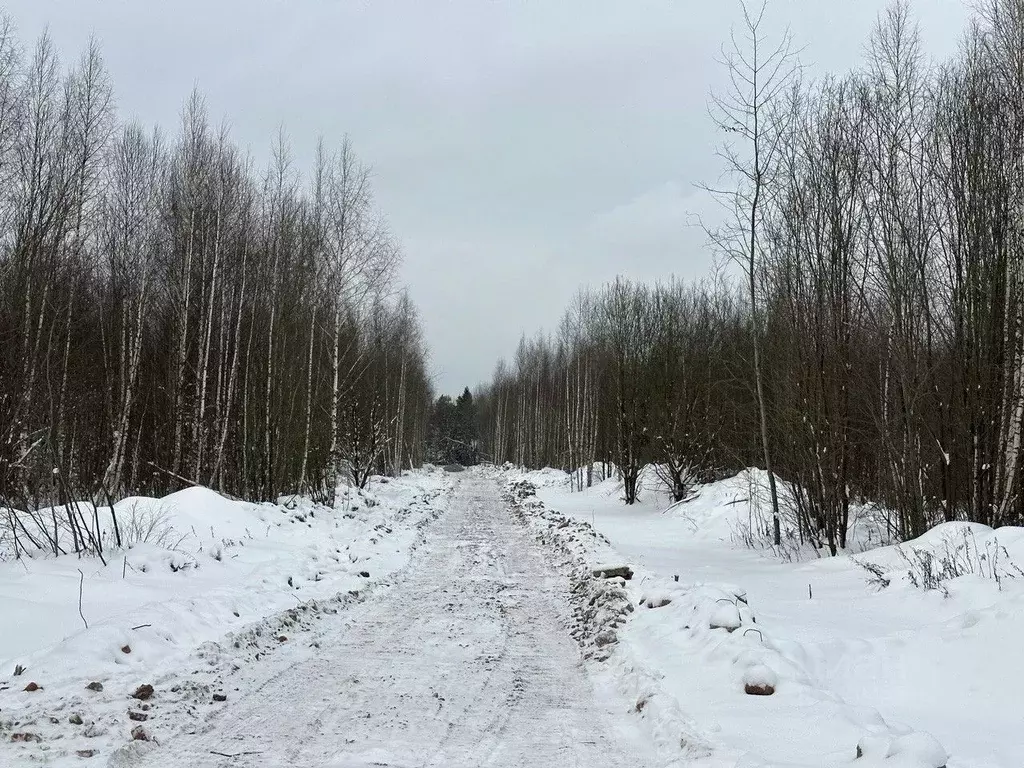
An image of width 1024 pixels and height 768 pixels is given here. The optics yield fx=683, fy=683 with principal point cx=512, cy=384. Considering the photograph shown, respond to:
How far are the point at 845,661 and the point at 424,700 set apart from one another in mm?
3378

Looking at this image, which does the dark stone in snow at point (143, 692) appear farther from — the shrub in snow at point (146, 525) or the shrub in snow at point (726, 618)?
the shrub in snow at point (726, 618)

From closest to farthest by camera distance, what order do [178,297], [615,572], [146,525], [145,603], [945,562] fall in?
[145,603], [945,562], [615,572], [146,525], [178,297]

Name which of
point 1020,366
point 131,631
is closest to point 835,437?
point 1020,366

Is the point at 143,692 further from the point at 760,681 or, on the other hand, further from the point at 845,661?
the point at 845,661

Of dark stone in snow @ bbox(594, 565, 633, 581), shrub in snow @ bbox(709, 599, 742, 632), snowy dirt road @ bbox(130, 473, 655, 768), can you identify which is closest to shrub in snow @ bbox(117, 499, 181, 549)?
snowy dirt road @ bbox(130, 473, 655, 768)

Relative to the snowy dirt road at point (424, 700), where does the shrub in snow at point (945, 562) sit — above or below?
above

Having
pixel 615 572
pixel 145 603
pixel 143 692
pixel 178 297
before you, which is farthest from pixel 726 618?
pixel 178 297

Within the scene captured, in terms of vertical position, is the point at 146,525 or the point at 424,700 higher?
the point at 146,525

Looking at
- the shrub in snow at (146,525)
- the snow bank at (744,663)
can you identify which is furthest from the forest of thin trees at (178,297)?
the snow bank at (744,663)

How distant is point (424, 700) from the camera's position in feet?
16.5

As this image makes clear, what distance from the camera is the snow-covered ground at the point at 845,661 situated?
3979 millimetres

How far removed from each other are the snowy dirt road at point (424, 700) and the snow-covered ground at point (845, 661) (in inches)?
20.7

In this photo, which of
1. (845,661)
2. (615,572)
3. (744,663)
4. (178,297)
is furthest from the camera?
(178,297)

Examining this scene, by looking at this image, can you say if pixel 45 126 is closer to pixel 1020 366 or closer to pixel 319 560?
pixel 319 560
